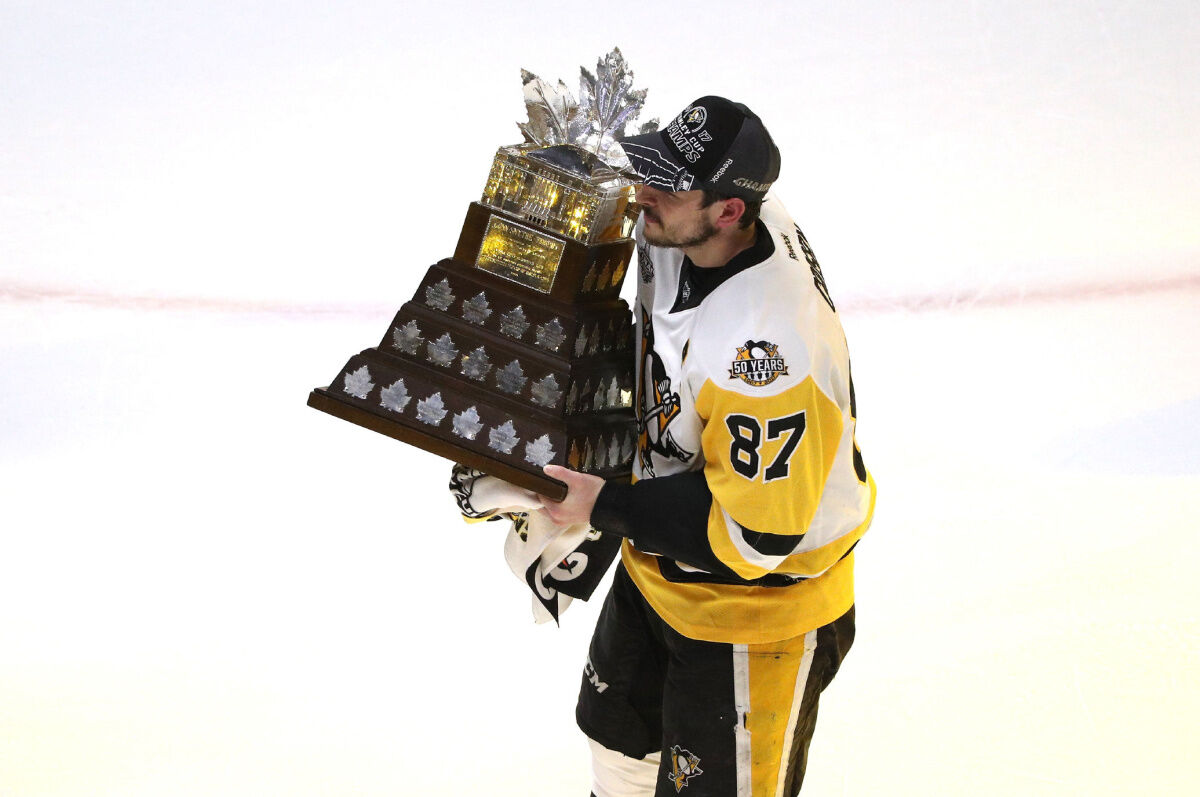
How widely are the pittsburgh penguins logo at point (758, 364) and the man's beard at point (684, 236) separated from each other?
0.46ft

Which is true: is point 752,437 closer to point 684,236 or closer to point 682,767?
point 684,236

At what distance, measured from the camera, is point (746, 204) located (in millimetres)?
1355

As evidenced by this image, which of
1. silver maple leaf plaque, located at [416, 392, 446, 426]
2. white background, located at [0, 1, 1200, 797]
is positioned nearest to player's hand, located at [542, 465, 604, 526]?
silver maple leaf plaque, located at [416, 392, 446, 426]

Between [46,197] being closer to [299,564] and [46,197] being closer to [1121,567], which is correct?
[299,564]

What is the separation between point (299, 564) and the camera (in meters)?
2.38

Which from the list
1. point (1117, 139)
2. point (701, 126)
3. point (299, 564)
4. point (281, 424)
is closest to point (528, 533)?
point (701, 126)

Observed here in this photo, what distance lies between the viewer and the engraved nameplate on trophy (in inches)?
55.5

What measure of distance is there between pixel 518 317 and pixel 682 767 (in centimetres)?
57

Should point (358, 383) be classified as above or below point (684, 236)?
below

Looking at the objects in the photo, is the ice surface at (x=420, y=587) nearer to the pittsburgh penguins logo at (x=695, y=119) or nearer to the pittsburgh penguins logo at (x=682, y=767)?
the pittsburgh penguins logo at (x=682, y=767)

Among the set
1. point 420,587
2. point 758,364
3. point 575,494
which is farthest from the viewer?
point 420,587

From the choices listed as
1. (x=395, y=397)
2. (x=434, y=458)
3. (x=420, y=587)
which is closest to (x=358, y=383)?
(x=395, y=397)

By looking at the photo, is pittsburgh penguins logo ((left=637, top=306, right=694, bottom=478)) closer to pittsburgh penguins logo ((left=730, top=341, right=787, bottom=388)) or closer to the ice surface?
pittsburgh penguins logo ((left=730, top=341, right=787, bottom=388))

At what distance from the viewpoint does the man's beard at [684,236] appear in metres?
1.36
